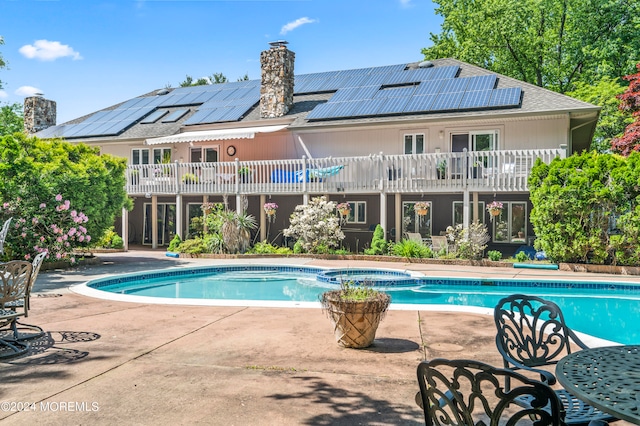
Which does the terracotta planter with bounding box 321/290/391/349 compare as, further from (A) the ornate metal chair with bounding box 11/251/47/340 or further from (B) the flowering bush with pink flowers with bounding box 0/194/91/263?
(B) the flowering bush with pink flowers with bounding box 0/194/91/263

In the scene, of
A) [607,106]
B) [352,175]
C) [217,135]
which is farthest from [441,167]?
[607,106]

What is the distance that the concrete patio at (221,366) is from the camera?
420cm

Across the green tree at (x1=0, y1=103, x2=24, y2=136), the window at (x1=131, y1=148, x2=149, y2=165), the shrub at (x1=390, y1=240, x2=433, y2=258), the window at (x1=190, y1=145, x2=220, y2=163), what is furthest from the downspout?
the green tree at (x1=0, y1=103, x2=24, y2=136)

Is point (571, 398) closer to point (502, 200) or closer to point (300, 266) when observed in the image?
point (300, 266)

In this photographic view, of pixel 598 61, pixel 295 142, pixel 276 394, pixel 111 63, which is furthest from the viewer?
pixel 598 61

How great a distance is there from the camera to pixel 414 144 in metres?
20.3

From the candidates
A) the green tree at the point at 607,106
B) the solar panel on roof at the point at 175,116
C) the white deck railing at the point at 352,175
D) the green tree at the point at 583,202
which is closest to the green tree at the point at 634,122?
the green tree at the point at 607,106

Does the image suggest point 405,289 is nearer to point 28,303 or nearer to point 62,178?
point 28,303

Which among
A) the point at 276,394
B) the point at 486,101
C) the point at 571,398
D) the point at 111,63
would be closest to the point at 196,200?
the point at 111,63

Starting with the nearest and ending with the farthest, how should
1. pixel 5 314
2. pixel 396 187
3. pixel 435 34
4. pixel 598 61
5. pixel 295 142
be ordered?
pixel 5 314 < pixel 396 187 < pixel 295 142 < pixel 598 61 < pixel 435 34

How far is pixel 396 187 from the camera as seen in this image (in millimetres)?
18578

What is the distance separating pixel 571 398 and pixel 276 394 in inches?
96.1

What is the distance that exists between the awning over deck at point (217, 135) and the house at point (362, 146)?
8 centimetres

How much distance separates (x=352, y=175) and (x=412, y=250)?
12.6 feet
